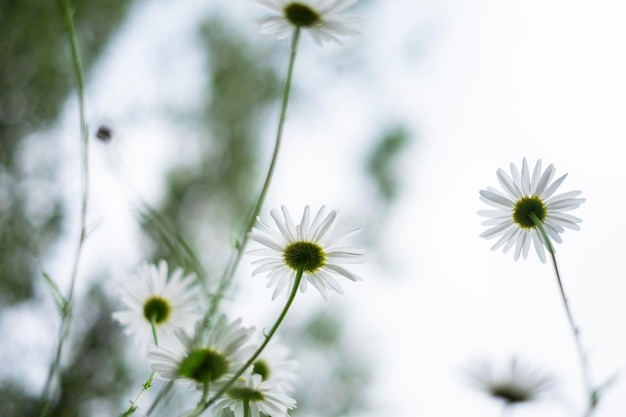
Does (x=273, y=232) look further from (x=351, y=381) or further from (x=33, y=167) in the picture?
(x=351, y=381)

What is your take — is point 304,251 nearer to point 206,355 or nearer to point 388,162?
point 206,355

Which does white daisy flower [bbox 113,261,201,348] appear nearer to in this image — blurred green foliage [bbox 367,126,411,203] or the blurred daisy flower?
→ the blurred daisy flower

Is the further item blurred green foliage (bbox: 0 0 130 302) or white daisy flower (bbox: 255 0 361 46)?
blurred green foliage (bbox: 0 0 130 302)

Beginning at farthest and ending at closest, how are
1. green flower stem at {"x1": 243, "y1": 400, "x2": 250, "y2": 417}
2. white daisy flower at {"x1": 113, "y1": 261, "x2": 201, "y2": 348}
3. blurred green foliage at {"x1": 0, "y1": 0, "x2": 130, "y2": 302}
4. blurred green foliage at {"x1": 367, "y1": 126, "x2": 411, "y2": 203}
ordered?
blurred green foliage at {"x1": 367, "y1": 126, "x2": 411, "y2": 203} < blurred green foliage at {"x1": 0, "y1": 0, "x2": 130, "y2": 302} < white daisy flower at {"x1": 113, "y1": 261, "x2": 201, "y2": 348} < green flower stem at {"x1": 243, "y1": 400, "x2": 250, "y2": 417}

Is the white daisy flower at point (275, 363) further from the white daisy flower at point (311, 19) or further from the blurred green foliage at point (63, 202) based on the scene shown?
the blurred green foliage at point (63, 202)

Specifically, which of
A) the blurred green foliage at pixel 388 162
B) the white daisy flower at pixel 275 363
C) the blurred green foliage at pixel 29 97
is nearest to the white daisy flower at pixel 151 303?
the white daisy flower at pixel 275 363

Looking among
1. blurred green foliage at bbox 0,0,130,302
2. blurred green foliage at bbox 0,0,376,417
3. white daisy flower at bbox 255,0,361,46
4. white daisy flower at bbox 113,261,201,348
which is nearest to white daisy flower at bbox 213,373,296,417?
white daisy flower at bbox 113,261,201,348
